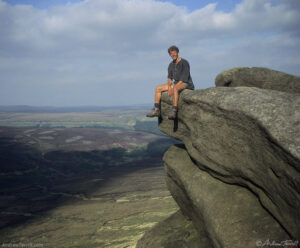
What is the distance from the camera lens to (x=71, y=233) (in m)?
38.2

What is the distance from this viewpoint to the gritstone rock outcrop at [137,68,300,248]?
8508 millimetres

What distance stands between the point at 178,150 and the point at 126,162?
121m

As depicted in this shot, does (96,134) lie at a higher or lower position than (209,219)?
lower

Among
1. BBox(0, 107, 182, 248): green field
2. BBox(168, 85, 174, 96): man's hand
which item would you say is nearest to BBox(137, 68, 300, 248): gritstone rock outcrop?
BBox(168, 85, 174, 96): man's hand

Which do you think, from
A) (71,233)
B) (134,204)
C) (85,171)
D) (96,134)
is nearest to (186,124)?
(71,233)

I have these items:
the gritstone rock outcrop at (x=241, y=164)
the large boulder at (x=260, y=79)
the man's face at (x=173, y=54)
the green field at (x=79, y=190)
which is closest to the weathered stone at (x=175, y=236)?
the gritstone rock outcrop at (x=241, y=164)

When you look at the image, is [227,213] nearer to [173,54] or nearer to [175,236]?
[175,236]

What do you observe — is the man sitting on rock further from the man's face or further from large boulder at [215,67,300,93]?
large boulder at [215,67,300,93]

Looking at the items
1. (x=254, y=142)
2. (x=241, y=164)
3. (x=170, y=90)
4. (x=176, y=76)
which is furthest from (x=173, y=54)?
(x=241, y=164)

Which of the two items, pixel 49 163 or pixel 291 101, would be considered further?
pixel 49 163

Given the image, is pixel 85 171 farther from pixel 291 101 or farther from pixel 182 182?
pixel 291 101

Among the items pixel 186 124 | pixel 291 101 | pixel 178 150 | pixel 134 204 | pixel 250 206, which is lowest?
pixel 134 204

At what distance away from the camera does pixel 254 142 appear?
9.77m

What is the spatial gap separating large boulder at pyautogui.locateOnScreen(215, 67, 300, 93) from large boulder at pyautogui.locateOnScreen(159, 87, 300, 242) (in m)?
4.95
